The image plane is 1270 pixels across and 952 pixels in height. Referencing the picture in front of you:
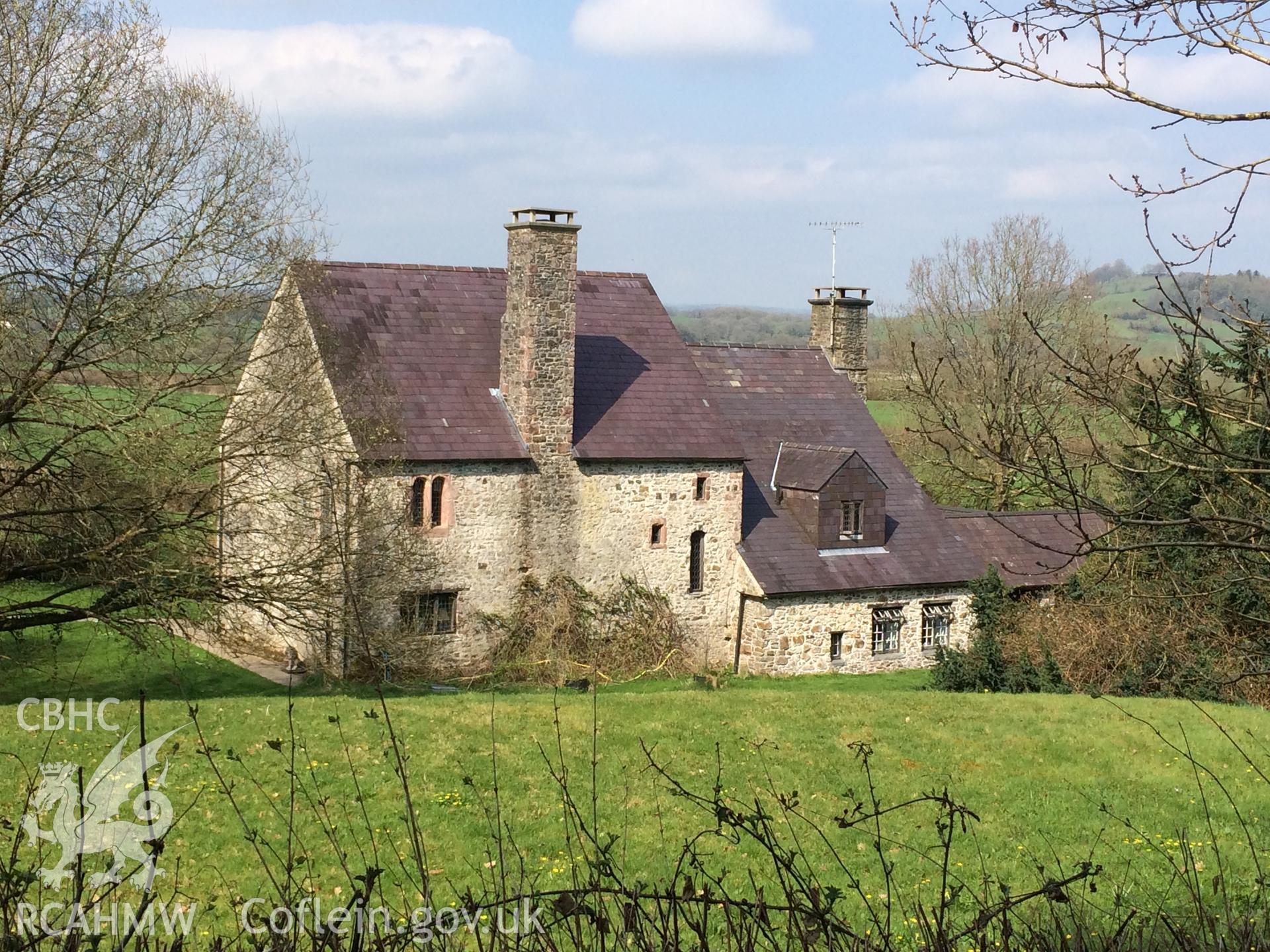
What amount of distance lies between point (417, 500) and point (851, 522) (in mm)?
9812

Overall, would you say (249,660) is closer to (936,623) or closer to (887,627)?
(887,627)

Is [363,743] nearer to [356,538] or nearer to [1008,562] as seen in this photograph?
[356,538]

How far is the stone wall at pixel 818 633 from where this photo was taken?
26391 millimetres

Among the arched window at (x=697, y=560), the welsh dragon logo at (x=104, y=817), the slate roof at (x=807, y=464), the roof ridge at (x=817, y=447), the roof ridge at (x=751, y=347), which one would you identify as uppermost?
the roof ridge at (x=751, y=347)

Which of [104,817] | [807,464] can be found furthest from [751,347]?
[104,817]

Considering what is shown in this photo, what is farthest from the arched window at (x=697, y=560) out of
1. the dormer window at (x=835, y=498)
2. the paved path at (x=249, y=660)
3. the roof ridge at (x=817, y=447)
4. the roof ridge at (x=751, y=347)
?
the paved path at (x=249, y=660)

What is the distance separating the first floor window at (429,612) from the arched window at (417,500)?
1.39m

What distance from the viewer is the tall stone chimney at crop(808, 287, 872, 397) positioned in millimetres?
33312

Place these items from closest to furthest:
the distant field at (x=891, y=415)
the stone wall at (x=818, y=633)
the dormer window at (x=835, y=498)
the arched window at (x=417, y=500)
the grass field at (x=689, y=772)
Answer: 1. the grass field at (x=689, y=772)
2. the arched window at (x=417, y=500)
3. the stone wall at (x=818, y=633)
4. the dormer window at (x=835, y=498)
5. the distant field at (x=891, y=415)

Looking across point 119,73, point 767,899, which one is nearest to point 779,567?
point 119,73

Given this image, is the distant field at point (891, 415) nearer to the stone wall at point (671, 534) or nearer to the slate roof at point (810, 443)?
the slate roof at point (810, 443)

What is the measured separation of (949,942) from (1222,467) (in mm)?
2215

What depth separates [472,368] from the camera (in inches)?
1006

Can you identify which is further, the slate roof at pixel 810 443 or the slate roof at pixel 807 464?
the slate roof at pixel 807 464
